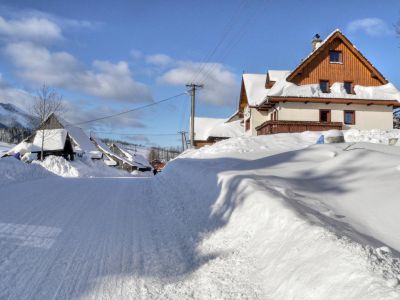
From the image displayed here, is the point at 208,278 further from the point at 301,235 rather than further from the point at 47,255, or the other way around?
the point at 47,255

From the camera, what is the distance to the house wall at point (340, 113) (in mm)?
27308

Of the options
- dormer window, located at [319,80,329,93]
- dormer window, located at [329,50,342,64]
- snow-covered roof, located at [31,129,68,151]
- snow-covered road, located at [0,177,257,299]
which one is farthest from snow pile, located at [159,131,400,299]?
snow-covered roof, located at [31,129,68,151]

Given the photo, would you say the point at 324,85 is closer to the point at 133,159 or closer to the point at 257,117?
the point at 257,117

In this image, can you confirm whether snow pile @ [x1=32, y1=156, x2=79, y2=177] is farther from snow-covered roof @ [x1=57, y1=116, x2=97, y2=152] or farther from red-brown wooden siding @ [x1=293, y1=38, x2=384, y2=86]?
snow-covered roof @ [x1=57, y1=116, x2=97, y2=152]

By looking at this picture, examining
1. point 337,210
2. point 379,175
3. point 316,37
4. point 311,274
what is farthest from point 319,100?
point 311,274

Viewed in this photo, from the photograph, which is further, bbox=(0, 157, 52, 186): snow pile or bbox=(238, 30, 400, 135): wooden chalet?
bbox=(238, 30, 400, 135): wooden chalet

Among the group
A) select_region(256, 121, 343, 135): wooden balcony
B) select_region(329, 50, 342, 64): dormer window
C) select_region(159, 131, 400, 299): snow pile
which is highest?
select_region(329, 50, 342, 64): dormer window

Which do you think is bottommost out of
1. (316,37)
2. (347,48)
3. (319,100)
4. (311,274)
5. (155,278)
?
(155,278)

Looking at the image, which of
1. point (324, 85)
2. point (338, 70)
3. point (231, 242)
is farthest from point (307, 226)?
point (338, 70)

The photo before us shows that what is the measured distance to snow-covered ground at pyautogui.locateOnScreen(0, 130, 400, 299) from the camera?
10.8 feet

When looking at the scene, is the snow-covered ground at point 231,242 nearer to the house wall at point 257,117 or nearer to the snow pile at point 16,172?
the snow pile at point 16,172

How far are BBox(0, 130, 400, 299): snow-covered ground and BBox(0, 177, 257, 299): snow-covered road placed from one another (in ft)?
0.05

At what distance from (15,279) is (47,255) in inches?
34.0

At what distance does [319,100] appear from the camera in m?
27.2
